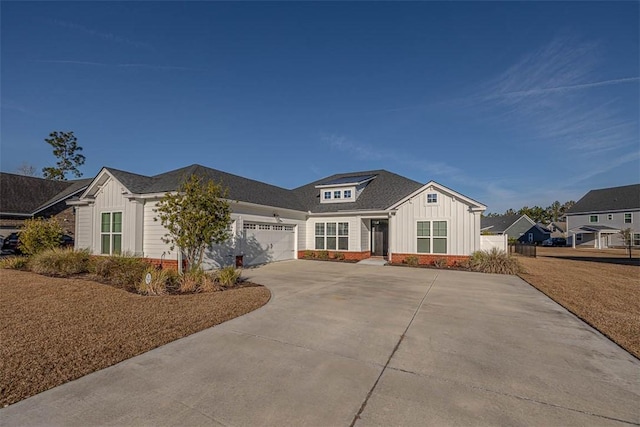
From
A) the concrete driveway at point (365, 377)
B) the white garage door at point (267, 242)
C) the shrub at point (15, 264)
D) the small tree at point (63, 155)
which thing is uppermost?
the small tree at point (63, 155)

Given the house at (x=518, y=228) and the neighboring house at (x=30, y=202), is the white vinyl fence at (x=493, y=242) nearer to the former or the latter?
the neighboring house at (x=30, y=202)

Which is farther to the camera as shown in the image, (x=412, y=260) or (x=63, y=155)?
(x=63, y=155)

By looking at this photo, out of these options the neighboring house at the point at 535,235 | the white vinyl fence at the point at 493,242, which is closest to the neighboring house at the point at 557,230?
the neighboring house at the point at 535,235

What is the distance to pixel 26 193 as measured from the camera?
24.3 metres

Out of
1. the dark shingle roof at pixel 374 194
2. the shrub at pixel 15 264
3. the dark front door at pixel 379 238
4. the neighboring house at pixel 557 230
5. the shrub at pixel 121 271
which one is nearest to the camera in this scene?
the shrub at pixel 121 271

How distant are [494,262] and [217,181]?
561 inches

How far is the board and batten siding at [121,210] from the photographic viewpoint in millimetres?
12758

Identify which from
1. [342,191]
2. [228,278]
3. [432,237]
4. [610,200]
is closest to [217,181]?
[228,278]

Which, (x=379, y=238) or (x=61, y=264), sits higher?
(x=379, y=238)

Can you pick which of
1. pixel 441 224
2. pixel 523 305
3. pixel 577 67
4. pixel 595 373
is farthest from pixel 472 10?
pixel 595 373

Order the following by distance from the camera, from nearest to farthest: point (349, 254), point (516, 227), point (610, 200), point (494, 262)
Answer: point (494, 262), point (349, 254), point (610, 200), point (516, 227)

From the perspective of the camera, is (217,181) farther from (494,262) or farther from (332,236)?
(494,262)

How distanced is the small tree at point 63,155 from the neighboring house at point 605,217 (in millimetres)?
73118

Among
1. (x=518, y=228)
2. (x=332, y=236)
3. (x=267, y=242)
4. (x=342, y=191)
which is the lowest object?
(x=267, y=242)
